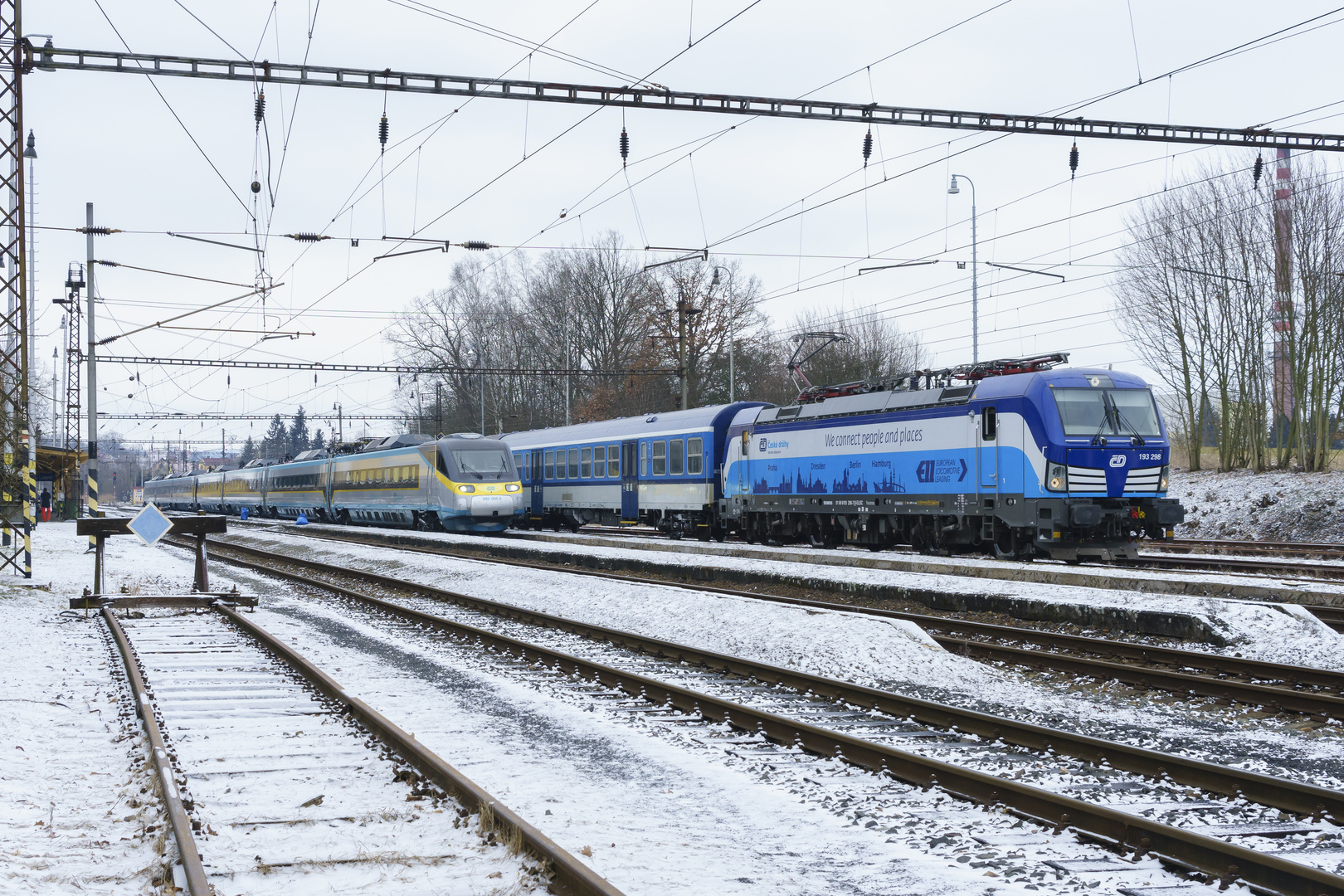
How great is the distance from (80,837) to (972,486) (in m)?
17.0

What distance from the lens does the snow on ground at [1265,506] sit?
27.5 m

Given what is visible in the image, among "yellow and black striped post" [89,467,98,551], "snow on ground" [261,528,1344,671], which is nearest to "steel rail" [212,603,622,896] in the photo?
"snow on ground" [261,528,1344,671]

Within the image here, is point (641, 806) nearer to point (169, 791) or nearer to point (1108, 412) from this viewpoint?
point (169, 791)

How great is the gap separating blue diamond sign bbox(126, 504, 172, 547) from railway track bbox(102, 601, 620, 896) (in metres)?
6.83

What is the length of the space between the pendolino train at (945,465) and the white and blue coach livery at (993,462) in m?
0.03

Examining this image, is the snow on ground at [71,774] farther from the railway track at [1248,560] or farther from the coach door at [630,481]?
the coach door at [630,481]

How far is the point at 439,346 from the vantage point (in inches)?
2744

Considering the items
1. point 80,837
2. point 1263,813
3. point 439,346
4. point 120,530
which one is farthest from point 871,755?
point 439,346

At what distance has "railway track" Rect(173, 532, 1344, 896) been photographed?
527 centimetres

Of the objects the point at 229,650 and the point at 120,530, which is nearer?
the point at 229,650

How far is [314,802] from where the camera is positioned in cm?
612

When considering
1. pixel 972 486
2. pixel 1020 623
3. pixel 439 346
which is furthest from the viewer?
pixel 439 346

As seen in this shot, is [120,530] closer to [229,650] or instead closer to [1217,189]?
[229,650]

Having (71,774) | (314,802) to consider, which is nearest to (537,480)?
(71,774)
